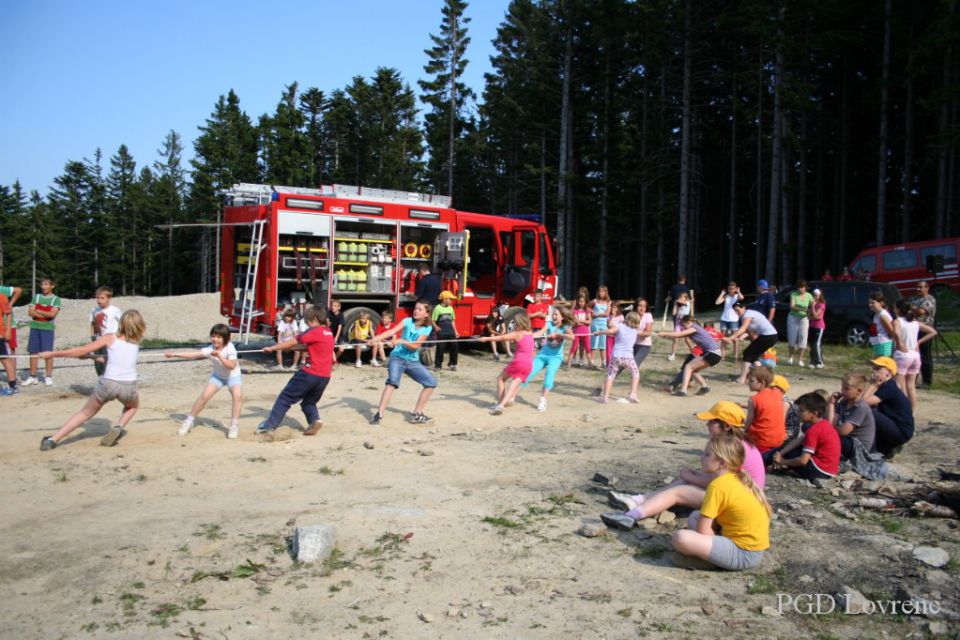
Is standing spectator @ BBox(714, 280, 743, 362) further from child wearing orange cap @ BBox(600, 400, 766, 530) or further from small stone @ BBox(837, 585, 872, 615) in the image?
small stone @ BBox(837, 585, 872, 615)

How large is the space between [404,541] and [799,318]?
42.0 feet

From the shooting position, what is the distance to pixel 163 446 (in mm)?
8453

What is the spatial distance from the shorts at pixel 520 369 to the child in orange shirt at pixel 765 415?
3.73m

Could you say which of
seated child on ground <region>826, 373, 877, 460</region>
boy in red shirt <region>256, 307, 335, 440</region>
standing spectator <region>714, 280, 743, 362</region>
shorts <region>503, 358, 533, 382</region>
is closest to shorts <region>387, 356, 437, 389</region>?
boy in red shirt <region>256, 307, 335, 440</region>

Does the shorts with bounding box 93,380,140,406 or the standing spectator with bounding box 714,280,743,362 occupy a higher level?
the standing spectator with bounding box 714,280,743,362

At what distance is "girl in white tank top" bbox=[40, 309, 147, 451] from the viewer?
26.5 ft

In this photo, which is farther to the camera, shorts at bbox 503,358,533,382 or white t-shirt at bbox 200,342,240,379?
shorts at bbox 503,358,533,382

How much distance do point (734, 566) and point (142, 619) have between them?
384 cm

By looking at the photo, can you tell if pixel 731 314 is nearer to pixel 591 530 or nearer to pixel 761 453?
pixel 761 453

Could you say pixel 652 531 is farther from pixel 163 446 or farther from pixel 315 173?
pixel 315 173

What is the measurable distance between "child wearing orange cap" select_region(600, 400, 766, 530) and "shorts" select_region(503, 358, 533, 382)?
179 inches

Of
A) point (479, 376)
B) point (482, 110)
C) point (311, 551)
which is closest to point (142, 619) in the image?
point (311, 551)

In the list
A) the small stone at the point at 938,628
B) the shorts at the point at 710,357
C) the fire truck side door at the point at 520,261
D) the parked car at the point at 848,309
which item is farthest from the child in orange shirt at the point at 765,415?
the parked car at the point at 848,309

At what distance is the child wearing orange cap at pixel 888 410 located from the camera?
26.8ft
